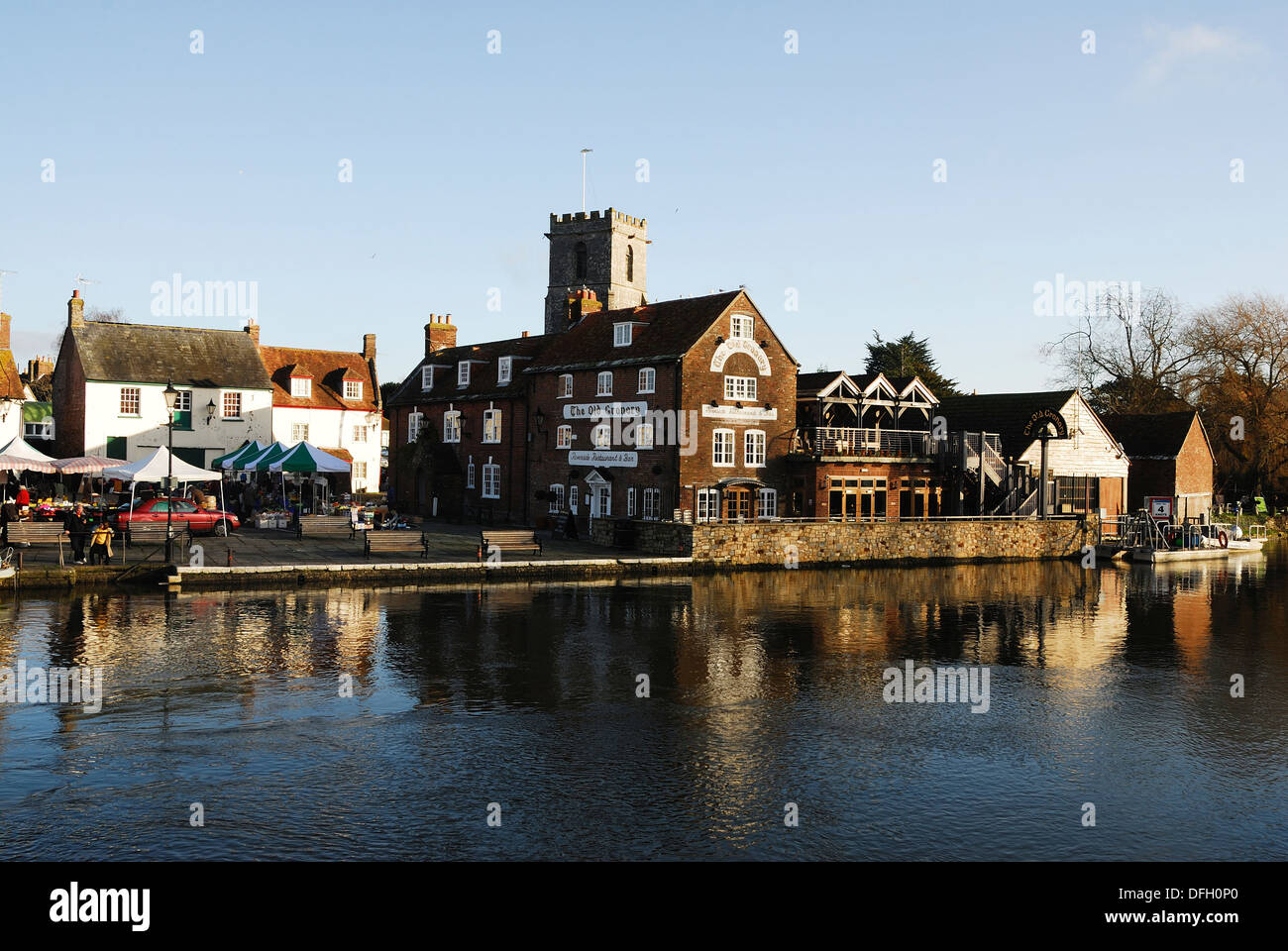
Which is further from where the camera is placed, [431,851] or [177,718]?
[177,718]

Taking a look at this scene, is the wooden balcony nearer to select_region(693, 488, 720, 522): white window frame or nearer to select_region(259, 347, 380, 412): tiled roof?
select_region(693, 488, 720, 522): white window frame

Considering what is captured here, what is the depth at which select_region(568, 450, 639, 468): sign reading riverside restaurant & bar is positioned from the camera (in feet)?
137

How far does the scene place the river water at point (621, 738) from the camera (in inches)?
410

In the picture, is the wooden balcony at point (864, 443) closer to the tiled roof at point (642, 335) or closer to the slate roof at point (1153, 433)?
the tiled roof at point (642, 335)

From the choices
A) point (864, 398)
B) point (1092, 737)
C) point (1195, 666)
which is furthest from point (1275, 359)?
point (1092, 737)

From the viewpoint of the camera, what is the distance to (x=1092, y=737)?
1438 cm

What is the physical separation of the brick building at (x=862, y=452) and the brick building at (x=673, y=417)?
4.00ft

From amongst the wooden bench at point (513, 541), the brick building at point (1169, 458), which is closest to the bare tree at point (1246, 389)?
the brick building at point (1169, 458)

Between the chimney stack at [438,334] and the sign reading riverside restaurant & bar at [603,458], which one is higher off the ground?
the chimney stack at [438,334]

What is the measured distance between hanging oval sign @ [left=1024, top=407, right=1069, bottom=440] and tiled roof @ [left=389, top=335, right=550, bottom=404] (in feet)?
75.6

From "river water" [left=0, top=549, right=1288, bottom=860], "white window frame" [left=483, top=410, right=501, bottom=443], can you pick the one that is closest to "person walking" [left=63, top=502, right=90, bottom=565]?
"river water" [left=0, top=549, right=1288, bottom=860]
